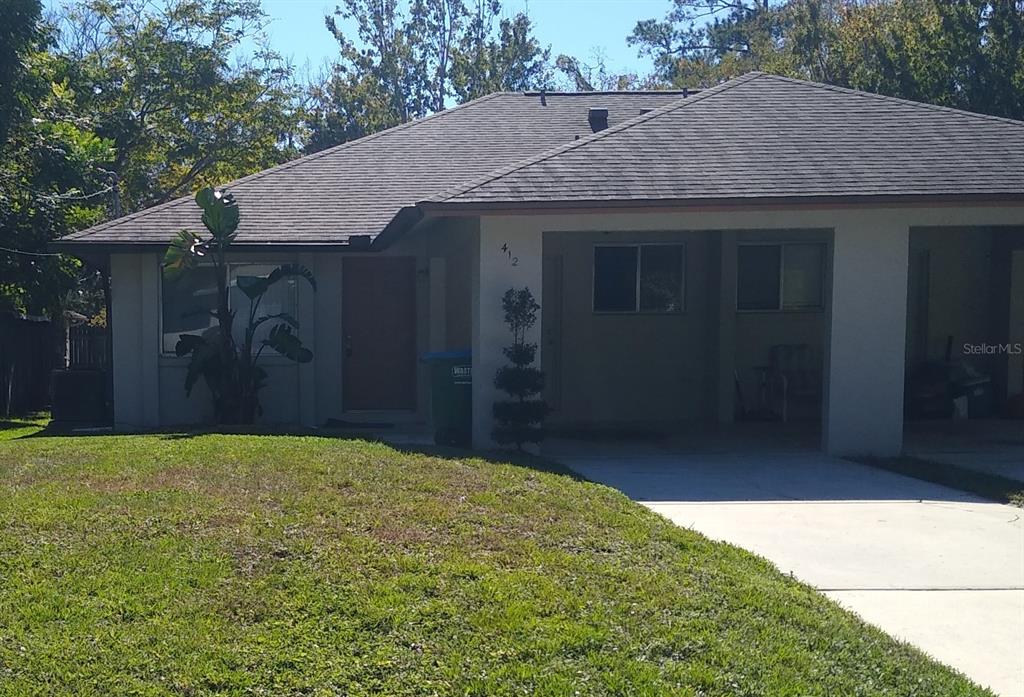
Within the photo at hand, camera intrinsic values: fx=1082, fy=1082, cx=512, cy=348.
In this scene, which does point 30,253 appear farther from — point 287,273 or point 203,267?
point 287,273

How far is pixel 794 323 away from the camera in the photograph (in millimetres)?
15531

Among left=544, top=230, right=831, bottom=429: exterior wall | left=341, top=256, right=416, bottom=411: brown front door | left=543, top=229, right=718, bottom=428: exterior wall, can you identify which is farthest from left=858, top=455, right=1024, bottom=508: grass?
left=341, top=256, right=416, bottom=411: brown front door

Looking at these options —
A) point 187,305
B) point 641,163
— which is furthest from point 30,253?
point 641,163

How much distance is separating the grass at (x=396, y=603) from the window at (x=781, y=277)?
7.83 meters

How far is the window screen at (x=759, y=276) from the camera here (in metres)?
15.5

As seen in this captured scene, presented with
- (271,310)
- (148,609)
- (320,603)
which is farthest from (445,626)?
(271,310)

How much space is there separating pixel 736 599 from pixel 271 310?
989 centimetres

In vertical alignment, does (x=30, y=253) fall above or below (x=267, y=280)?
above

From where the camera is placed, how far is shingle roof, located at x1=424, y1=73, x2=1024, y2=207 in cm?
1139

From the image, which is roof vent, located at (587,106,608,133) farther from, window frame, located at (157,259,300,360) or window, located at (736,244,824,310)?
window frame, located at (157,259,300,360)

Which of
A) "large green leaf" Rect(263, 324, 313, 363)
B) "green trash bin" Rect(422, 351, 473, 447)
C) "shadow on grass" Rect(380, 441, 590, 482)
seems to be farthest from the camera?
"large green leaf" Rect(263, 324, 313, 363)

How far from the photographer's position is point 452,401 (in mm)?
12266

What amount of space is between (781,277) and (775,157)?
3.42 meters

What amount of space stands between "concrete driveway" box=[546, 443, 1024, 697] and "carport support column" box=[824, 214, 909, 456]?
2.02ft
